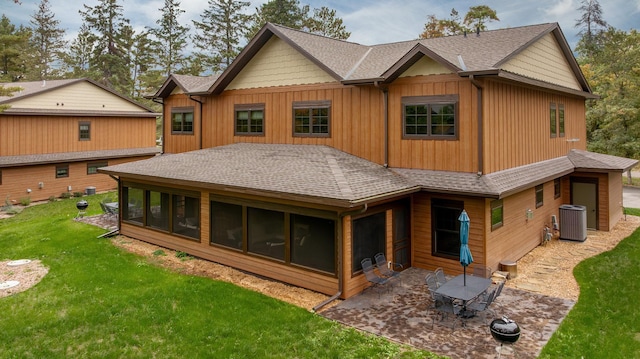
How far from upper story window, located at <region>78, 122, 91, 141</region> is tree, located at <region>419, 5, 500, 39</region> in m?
27.9

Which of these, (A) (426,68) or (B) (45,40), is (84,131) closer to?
(A) (426,68)

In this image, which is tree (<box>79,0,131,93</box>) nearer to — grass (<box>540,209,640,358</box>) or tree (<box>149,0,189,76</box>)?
tree (<box>149,0,189,76</box>)

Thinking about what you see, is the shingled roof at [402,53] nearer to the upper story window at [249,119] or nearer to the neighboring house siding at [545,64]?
the neighboring house siding at [545,64]

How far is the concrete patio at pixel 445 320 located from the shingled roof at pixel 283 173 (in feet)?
7.49

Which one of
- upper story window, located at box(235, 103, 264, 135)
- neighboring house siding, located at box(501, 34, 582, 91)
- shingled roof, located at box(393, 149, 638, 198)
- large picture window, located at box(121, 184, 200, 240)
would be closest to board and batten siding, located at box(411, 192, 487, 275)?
shingled roof, located at box(393, 149, 638, 198)

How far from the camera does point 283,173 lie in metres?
11.7

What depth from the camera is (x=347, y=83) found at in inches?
502

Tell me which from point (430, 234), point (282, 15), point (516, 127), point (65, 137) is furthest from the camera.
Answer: point (282, 15)

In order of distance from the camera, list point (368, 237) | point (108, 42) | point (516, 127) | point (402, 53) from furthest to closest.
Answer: point (108, 42)
point (402, 53)
point (516, 127)
point (368, 237)

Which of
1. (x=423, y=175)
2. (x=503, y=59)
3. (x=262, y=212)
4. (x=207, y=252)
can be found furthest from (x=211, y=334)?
(x=503, y=59)

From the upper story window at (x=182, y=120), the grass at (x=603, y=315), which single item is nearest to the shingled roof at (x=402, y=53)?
the upper story window at (x=182, y=120)

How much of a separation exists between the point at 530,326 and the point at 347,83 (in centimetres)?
808

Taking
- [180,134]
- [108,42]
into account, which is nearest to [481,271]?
[180,134]

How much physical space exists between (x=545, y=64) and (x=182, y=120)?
1476 cm
